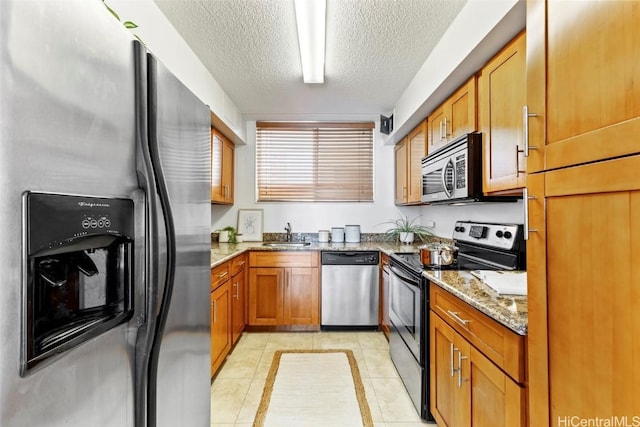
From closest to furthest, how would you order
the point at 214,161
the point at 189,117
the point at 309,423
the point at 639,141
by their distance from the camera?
the point at 639,141 → the point at 189,117 → the point at 309,423 → the point at 214,161

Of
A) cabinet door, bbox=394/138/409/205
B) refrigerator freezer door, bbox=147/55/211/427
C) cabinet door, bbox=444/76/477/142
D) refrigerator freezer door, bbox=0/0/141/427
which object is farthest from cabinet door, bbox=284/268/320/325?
refrigerator freezer door, bbox=0/0/141/427

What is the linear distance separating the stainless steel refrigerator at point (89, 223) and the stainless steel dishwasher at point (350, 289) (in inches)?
90.6

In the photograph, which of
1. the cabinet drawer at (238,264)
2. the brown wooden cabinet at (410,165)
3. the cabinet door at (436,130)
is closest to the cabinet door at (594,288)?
the cabinet door at (436,130)

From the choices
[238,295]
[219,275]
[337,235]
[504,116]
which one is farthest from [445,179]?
[238,295]

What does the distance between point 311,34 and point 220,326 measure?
2.12 meters

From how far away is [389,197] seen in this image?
402 cm

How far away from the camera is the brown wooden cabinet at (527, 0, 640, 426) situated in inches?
24.6

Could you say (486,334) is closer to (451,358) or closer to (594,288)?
(451,358)

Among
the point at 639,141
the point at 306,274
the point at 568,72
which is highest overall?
the point at 568,72

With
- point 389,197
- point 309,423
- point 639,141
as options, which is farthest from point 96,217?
point 389,197

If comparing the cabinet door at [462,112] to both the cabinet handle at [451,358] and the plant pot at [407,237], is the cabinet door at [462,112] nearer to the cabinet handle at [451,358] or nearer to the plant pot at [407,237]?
the cabinet handle at [451,358]

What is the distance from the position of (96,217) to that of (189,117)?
57 centimetres

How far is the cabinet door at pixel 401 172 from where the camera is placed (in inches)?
135

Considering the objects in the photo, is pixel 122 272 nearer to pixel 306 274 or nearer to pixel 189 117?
pixel 189 117
